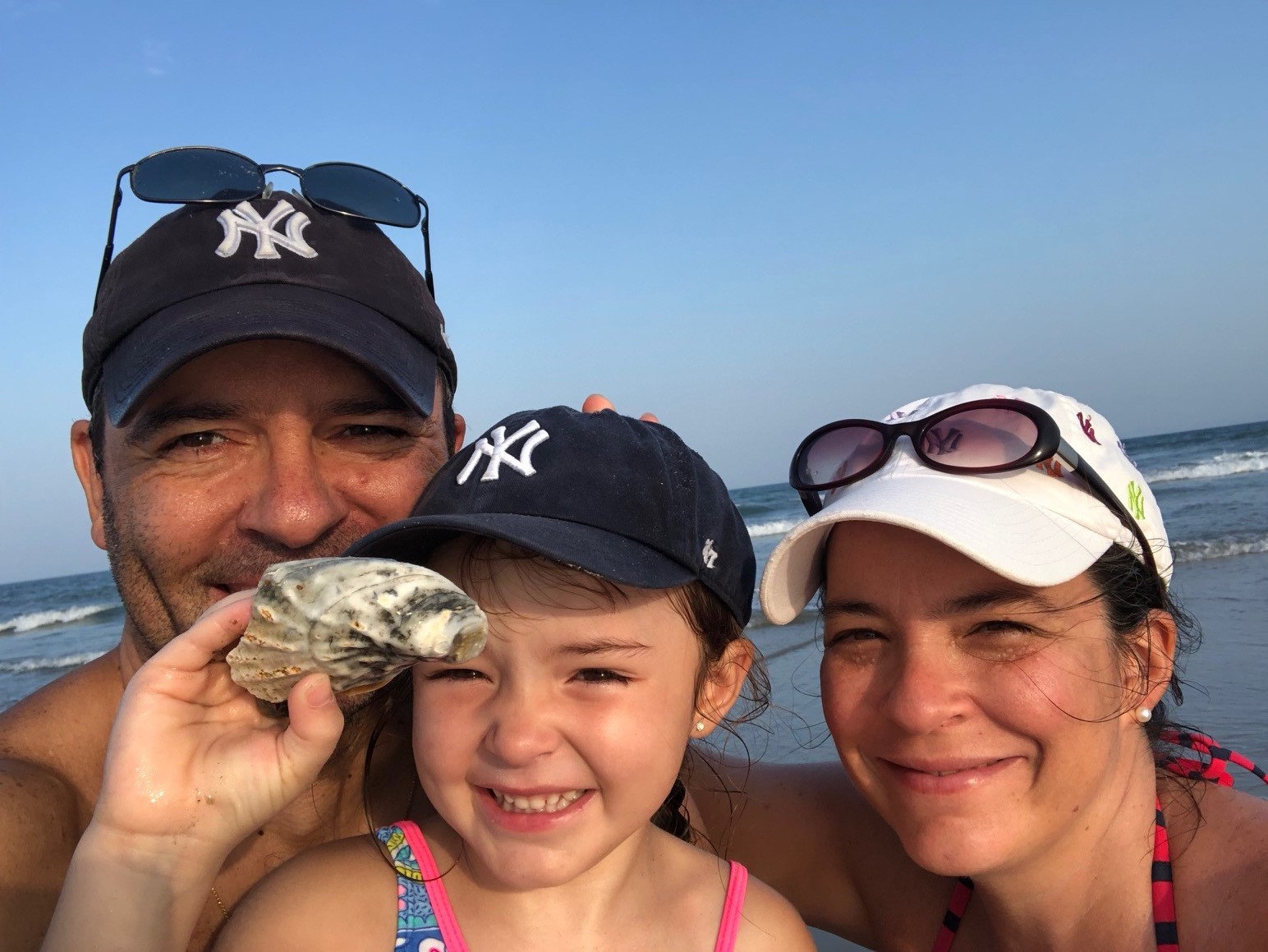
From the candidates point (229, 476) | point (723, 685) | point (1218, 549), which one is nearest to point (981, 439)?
point (723, 685)

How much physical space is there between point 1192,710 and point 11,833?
262 inches

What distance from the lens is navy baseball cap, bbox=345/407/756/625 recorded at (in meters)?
2.08

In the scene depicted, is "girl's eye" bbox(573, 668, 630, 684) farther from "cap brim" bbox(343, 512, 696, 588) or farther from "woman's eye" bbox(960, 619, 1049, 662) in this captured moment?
"woman's eye" bbox(960, 619, 1049, 662)

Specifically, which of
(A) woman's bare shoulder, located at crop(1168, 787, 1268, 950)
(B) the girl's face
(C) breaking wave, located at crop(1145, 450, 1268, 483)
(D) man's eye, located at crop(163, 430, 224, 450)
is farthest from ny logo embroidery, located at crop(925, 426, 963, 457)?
(C) breaking wave, located at crop(1145, 450, 1268, 483)

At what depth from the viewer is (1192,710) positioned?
599cm

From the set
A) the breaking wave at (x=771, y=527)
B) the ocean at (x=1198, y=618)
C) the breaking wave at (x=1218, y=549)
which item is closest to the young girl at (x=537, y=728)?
the ocean at (x=1198, y=618)

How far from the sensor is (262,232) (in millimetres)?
2826

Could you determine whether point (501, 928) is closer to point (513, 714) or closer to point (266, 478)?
point (513, 714)

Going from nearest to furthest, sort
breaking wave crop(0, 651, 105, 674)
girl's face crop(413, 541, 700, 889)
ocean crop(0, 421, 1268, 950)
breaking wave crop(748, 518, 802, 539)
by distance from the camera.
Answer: girl's face crop(413, 541, 700, 889)
ocean crop(0, 421, 1268, 950)
breaking wave crop(0, 651, 105, 674)
breaking wave crop(748, 518, 802, 539)

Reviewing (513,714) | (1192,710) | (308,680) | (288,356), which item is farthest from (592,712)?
(1192,710)

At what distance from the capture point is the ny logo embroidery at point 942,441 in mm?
2488

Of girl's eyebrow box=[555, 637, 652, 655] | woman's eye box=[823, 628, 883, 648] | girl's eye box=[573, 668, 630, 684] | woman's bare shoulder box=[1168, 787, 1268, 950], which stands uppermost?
girl's eyebrow box=[555, 637, 652, 655]

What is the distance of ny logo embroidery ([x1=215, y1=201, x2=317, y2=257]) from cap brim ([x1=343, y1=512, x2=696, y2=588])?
1167mm

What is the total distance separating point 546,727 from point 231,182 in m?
2.22
